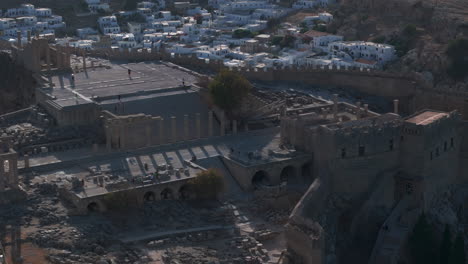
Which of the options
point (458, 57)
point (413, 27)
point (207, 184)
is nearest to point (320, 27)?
point (413, 27)

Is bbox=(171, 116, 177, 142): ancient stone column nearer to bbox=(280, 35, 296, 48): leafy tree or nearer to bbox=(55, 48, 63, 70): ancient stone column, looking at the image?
bbox=(55, 48, 63, 70): ancient stone column

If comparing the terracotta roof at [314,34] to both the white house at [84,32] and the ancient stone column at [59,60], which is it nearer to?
the white house at [84,32]

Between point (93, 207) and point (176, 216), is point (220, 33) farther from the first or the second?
point (93, 207)

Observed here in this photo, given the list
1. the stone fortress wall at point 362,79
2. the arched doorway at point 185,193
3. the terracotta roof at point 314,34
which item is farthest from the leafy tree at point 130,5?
the arched doorway at point 185,193

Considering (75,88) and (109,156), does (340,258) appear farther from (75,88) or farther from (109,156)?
(75,88)

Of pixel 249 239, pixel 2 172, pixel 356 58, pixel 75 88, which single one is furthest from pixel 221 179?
pixel 356 58

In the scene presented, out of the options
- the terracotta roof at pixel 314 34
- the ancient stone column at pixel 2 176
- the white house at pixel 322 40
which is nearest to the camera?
the ancient stone column at pixel 2 176
